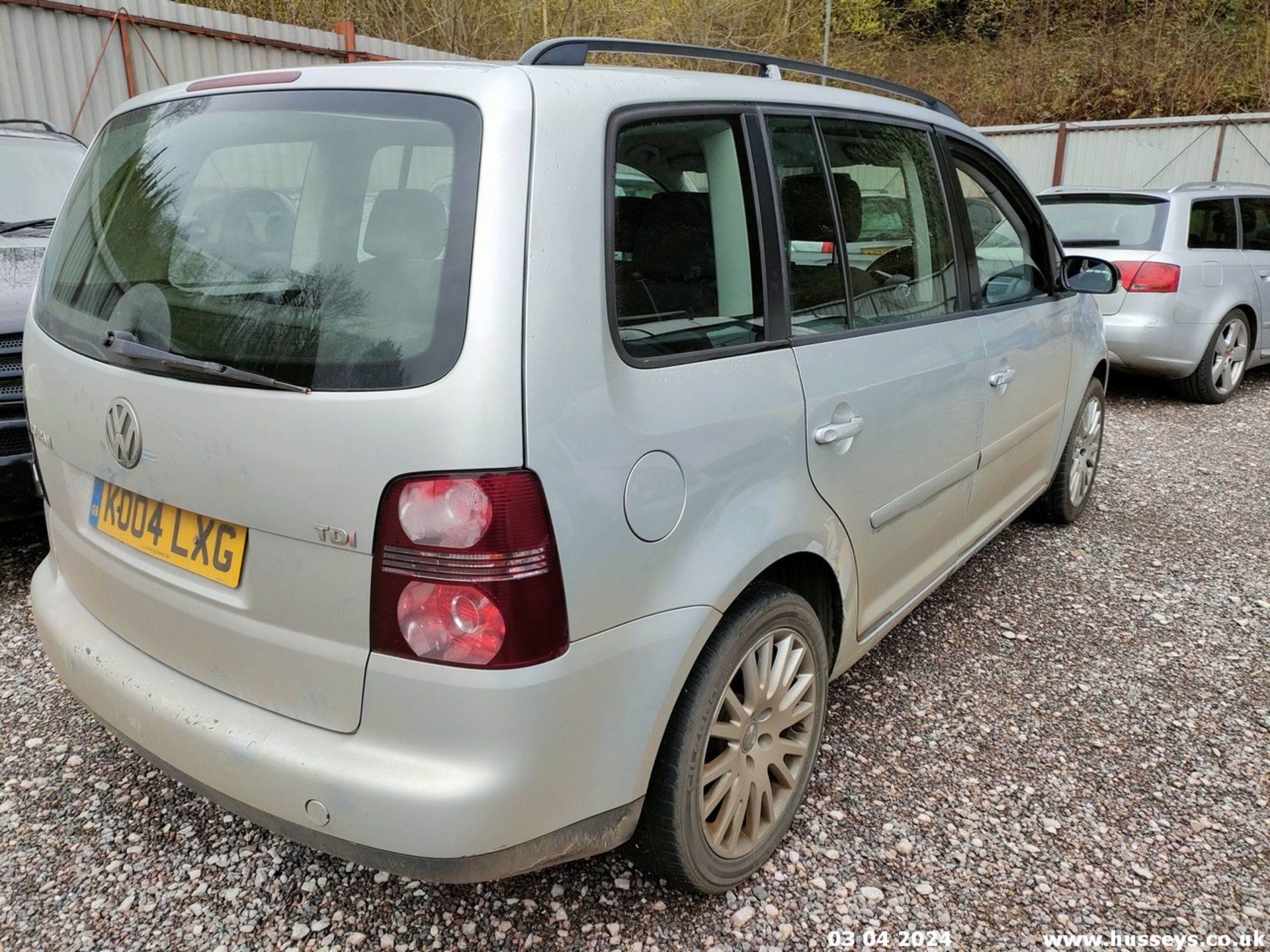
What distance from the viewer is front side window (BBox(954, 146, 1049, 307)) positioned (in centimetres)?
306

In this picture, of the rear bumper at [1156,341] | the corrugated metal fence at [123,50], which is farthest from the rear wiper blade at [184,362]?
the rear bumper at [1156,341]

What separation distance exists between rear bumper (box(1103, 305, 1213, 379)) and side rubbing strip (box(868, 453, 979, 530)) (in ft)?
14.6

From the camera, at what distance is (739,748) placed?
2.03m

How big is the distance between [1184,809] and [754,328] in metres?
1.71

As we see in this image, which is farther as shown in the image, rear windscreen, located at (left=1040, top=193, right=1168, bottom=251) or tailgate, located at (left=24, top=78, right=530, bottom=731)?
rear windscreen, located at (left=1040, top=193, right=1168, bottom=251)

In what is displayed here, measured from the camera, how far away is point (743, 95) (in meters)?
2.11

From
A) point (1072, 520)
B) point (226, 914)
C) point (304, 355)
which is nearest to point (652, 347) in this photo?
point (304, 355)

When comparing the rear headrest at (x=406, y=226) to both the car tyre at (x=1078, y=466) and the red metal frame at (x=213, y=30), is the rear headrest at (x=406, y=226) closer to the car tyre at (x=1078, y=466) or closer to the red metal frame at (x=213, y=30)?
Result: the car tyre at (x=1078, y=466)

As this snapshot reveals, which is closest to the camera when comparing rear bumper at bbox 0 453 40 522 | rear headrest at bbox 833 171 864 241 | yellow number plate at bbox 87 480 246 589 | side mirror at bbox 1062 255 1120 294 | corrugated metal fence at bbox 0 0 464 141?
yellow number plate at bbox 87 480 246 589

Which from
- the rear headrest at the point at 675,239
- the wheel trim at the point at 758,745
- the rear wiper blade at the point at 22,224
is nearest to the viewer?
the rear headrest at the point at 675,239

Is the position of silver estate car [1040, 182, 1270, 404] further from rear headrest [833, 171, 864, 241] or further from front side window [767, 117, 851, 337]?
front side window [767, 117, 851, 337]

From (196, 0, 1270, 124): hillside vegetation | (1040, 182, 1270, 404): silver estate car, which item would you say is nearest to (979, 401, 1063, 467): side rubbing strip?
(1040, 182, 1270, 404): silver estate car

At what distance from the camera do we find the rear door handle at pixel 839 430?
213 cm

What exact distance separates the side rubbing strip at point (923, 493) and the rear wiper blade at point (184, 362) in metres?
1.47
